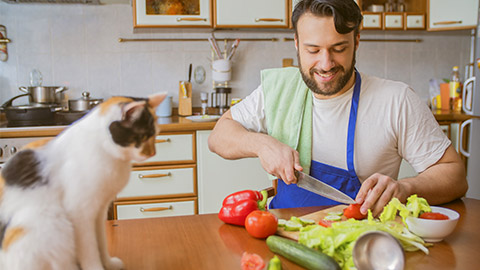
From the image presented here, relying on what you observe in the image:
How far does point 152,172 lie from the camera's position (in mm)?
2633

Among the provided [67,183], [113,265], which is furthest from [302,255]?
[67,183]

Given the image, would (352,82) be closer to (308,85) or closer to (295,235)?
(308,85)

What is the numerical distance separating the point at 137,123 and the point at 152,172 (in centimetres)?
209

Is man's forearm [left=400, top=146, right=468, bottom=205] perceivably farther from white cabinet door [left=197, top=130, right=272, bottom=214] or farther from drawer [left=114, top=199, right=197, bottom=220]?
drawer [left=114, top=199, right=197, bottom=220]

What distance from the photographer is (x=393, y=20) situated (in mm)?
3197

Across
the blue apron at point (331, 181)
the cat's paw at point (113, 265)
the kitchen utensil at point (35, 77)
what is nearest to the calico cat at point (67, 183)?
the cat's paw at point (113, 265)

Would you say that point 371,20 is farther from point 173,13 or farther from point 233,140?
point 233,140

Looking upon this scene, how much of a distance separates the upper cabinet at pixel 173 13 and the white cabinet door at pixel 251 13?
0.09 m

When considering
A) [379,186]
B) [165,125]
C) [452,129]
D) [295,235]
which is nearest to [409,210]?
[379,186]

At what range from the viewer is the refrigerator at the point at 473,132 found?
2965mm

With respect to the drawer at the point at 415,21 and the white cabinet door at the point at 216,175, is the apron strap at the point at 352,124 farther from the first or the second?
the drawer at the point at 415,21

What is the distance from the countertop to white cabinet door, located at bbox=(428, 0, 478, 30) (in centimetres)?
184

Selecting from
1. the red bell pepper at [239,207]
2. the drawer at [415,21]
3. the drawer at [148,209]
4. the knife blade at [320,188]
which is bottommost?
the drawer at [148,209]

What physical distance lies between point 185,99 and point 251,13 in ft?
2.44
